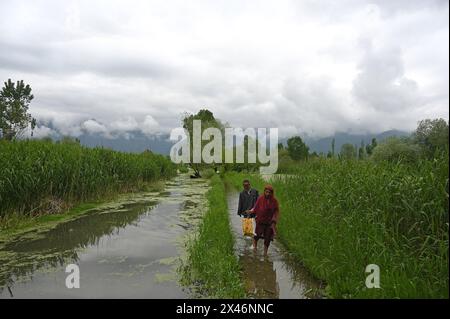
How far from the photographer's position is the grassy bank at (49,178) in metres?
9.00

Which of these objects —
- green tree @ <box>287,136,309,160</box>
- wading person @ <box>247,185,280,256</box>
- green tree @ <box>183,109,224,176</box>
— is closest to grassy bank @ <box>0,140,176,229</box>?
wading person @ <box>247,185,280,256</box>

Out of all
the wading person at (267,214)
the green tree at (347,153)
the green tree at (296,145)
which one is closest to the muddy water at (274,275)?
the wading person at (267,214)

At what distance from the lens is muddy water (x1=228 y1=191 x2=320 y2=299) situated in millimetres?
5457

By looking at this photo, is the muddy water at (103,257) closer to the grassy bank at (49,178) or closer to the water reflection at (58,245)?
the water reflection at (58,245)

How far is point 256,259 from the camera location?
23.2 feet

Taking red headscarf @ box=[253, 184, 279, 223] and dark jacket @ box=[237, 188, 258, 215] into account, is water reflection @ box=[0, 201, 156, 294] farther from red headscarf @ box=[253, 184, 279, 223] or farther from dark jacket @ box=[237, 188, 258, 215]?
red headscarf @ box=[253, 184, 279, 223]

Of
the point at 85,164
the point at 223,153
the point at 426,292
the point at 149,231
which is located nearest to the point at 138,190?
the point at 85,164

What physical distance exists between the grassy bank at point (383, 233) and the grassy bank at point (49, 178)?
262 inches

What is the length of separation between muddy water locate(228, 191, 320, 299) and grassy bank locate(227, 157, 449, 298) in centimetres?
22

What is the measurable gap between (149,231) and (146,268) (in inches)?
126

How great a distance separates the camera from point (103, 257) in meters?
7.12

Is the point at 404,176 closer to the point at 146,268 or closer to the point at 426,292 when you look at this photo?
the point at 426,292

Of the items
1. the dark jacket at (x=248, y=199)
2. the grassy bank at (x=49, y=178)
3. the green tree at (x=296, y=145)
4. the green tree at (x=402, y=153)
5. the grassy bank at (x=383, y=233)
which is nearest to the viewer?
the grassy bank at (x=383, y=233)

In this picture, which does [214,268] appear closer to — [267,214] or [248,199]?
[267,214]
